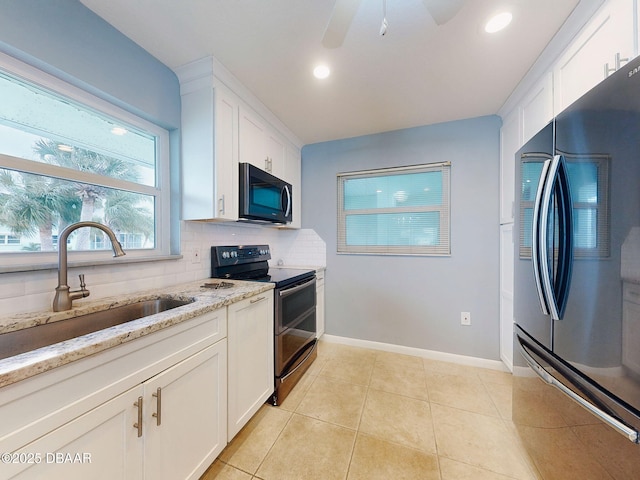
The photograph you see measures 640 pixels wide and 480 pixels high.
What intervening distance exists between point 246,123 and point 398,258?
6.41 feet

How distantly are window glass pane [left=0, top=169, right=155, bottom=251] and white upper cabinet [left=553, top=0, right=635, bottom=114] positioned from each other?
2618 millimetres

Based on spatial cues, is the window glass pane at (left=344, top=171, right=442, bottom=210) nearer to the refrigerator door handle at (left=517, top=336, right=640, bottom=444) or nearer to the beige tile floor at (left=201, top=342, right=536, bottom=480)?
the refrigerator door handle at (left=517, top=336, right=640, bottom=444)

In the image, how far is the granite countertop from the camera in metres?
0.59

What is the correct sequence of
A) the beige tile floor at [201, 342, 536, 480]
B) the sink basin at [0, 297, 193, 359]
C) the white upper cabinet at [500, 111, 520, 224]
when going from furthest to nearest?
the white upper cabinet at [500, 111, 520, 224]
the beige tile floor at [201, 342, 536, 480]
the sink basin at [0, 297, 193, 359]

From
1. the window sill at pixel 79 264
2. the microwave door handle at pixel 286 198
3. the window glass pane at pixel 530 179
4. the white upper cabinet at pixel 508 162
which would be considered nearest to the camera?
the window sill at pixel 79 264

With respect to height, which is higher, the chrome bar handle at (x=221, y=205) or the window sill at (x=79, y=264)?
the chrome bar handle at (x=221, y=205)

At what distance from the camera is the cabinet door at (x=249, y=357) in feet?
4.33

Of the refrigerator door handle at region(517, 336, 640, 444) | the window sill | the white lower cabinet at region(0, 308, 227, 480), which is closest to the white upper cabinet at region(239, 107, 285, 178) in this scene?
the window sill

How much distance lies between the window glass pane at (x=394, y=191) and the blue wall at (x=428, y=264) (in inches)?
5.4

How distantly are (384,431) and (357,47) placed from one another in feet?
7.96

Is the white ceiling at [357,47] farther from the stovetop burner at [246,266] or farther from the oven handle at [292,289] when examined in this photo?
the oven handle at [292,289]

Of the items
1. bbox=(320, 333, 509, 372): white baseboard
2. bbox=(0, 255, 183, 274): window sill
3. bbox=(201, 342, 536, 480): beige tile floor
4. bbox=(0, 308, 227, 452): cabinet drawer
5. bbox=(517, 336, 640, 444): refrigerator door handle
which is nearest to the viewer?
bbox=(0, 308, 227, 452): cabinet drawer

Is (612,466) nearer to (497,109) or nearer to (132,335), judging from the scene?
(132,335)

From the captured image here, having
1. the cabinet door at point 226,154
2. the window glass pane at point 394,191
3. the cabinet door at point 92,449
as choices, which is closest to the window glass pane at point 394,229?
the window glass pane at point 394,191
